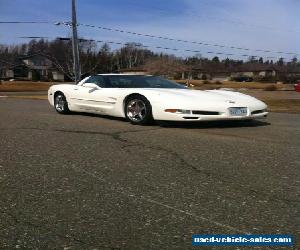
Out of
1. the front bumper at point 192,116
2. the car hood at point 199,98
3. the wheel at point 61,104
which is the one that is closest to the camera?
the front bumper at point 192,116

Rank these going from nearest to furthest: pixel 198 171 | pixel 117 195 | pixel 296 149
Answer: pixel 117 195, pixel 198 171, pixel 296 149

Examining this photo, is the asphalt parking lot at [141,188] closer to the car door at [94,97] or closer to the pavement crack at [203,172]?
the pavement crack at [203,172]

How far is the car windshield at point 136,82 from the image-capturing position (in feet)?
31.0

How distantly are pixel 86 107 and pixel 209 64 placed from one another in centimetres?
10489

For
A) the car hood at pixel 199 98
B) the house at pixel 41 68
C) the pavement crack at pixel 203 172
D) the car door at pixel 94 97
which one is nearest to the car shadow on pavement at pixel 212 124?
the car hood at pixel 199 98

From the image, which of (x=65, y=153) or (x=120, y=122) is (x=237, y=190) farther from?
(x=120, y=122)

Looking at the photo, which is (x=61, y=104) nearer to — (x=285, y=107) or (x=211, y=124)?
(x=211, y=124)

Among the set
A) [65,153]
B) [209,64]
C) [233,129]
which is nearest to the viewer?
[65,153]

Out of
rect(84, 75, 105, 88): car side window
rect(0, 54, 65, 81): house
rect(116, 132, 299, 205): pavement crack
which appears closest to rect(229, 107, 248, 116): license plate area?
rect(116, 132, 299, 205): pavement crack

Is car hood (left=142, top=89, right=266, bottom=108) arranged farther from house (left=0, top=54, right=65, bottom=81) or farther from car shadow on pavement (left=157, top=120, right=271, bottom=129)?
house (left=0, top=54, right=65, bottom=81)

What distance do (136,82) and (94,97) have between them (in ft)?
3.11

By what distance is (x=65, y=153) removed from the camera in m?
5.69

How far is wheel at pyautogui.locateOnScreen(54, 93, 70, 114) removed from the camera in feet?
35.5

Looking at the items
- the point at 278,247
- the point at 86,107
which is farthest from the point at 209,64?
the point at 278,247
